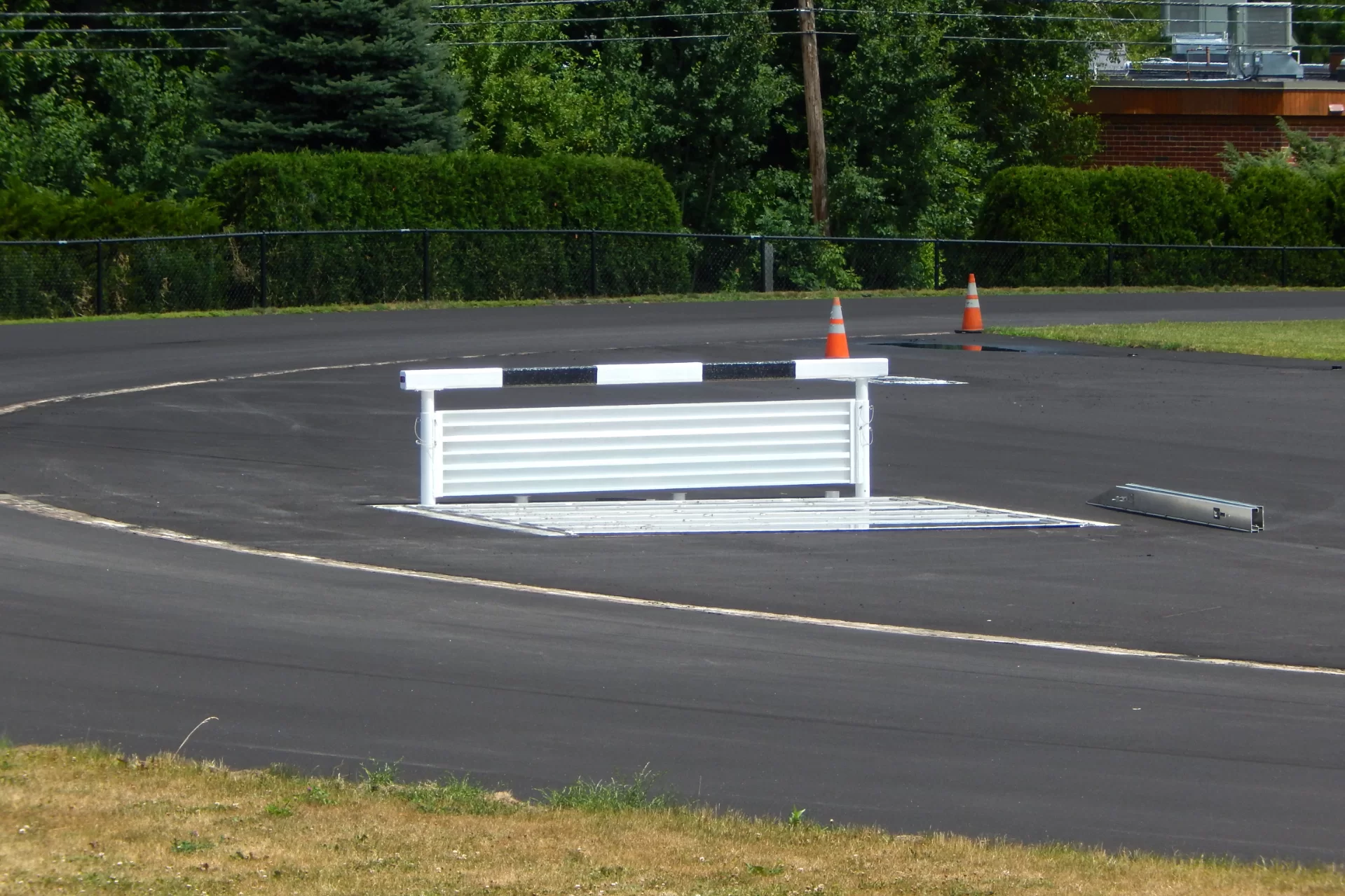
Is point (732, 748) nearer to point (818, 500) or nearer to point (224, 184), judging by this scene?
point (818, 500)

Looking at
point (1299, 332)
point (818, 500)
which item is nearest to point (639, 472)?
point (818, 500)

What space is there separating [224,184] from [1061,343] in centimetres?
1573

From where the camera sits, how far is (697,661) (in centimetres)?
806

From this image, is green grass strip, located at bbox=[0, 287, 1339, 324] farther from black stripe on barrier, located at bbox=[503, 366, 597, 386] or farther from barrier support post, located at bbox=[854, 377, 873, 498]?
barrier support post, located at bbox=[854, 377, 873, 498]

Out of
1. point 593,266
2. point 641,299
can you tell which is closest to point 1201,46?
point 641,299

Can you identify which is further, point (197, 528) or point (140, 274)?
point (140, 274)

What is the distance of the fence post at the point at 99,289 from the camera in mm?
29062

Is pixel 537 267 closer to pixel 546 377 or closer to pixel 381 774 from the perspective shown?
pixel 546 377

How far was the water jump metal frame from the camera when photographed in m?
12.2

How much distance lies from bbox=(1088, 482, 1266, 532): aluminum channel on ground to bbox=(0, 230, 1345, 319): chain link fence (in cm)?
2058

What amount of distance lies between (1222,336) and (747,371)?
1517cm

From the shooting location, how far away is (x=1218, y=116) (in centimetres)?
4822

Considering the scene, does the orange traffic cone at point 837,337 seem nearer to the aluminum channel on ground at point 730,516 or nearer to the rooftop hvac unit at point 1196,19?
the aluminum channel on ground at point 730,516

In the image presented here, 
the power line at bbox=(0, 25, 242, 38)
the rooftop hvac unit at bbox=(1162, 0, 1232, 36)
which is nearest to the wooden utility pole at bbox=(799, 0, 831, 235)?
the power line at bbox=(0, 25, 242, 38)
